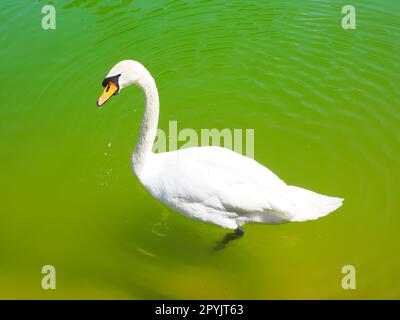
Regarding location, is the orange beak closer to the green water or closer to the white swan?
the white swan

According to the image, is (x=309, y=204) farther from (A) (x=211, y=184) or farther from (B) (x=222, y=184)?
(A) (x=211, y=184)

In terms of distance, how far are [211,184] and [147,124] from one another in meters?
0.96

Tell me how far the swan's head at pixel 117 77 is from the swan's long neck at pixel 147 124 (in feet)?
0.50

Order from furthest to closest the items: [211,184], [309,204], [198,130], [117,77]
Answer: [198,130] → [309,204] → [211,184] → [117,77]

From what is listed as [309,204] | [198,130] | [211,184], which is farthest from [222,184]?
[198,130]

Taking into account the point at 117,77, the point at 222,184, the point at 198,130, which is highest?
the point at 198,130

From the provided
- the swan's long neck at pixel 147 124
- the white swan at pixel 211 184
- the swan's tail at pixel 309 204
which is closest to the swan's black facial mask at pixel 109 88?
the white swan at pixel 211 184

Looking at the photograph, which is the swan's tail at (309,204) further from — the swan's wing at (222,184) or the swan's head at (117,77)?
the swan's head at (117,77)

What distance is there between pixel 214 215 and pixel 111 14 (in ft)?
18.1

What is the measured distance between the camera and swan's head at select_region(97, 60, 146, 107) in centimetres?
432

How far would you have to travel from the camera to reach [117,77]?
14.2 feet

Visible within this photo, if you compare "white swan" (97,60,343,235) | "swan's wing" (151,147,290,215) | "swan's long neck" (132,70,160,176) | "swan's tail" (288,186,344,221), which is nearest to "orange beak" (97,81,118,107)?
"white swan" (97,60,343,235)

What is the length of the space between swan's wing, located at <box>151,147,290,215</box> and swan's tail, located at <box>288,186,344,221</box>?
0.19 metres
